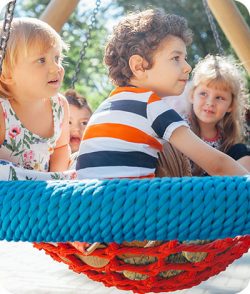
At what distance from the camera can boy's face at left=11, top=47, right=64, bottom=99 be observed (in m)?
1.72

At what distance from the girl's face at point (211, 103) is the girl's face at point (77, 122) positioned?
98 cm

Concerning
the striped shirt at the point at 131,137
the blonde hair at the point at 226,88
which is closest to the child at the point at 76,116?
the blonde hair at the point at 226,88

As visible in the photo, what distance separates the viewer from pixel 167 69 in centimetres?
175

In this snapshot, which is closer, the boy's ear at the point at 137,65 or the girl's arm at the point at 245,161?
the boy's ear at the point at 137,65

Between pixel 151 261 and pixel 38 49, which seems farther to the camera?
pixel 38 49

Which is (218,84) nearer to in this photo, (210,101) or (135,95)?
(210,101)

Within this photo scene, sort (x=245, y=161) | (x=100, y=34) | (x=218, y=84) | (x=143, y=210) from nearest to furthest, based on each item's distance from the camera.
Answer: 1. (x=143, y=210)
2. (x=245, y=161)
3. (x=218, y=84)
4. (x=100, y=34)

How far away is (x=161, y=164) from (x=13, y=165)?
38cm

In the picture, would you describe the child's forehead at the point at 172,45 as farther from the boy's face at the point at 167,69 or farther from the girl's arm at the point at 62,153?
the girl's arm at the point at 62,153

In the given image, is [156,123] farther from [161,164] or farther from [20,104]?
[20,104]

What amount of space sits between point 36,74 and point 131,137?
13.3 inches

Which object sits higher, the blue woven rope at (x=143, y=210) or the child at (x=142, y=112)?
the child at (x=142, y=112)

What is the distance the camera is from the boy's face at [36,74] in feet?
5.65

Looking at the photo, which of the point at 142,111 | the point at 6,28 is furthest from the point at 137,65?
the point at 6,28
